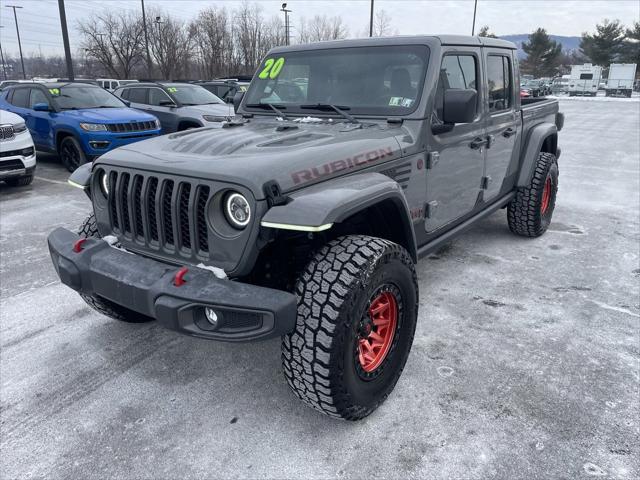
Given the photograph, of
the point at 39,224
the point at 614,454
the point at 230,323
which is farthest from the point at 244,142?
the point at 39,224

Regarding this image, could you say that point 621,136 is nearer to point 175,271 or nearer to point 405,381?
point 405,381

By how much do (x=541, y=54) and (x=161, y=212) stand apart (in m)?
75.0

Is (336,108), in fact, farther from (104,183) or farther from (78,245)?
(78,245)

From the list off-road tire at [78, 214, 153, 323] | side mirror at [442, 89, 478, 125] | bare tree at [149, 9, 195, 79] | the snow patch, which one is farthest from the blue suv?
bare tree at [149, 9, 195, 79]

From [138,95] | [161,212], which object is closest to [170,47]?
[138,95]

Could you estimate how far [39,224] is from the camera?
603cm

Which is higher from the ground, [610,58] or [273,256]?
[610,58]

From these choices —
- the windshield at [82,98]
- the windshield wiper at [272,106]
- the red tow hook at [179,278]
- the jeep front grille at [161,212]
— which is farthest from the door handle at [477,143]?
the windshield at [82,98]

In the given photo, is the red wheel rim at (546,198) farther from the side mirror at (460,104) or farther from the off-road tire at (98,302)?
the off-road tire at (98,302)

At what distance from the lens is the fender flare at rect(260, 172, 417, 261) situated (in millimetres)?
2105

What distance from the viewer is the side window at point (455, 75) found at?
3299 mm

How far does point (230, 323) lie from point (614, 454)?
1844 millimetres

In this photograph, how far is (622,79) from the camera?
4225 centimetres

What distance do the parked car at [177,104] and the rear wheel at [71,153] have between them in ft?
7.49
